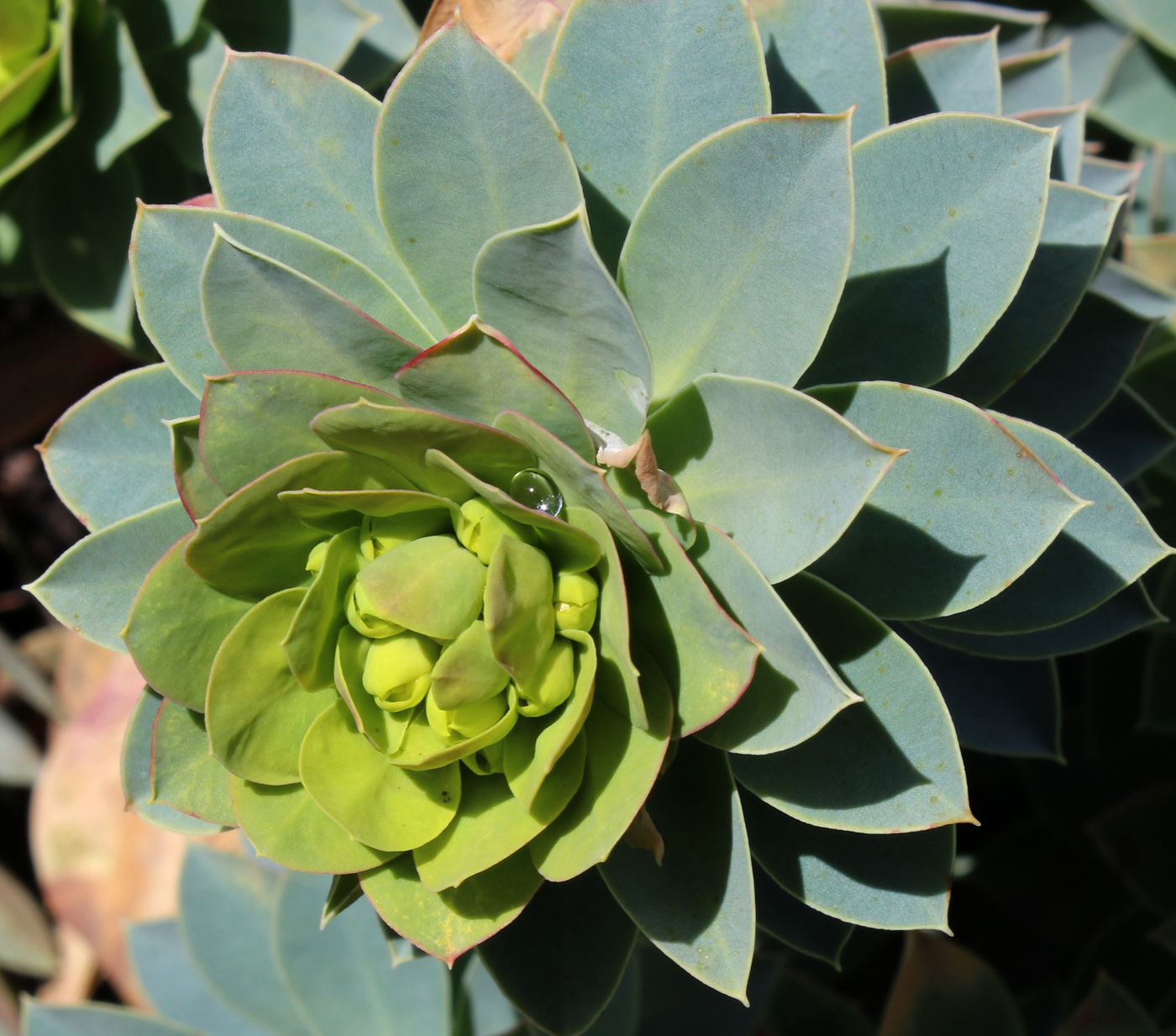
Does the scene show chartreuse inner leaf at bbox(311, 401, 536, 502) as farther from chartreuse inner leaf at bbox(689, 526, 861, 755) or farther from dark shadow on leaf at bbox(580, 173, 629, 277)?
dark shadow on leaf at bbox(580, 173, 629, 277)

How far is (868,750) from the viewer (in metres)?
0.91

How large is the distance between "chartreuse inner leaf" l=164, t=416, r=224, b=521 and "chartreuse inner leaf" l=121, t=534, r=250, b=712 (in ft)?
0.12

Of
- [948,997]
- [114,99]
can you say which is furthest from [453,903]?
[114,99]

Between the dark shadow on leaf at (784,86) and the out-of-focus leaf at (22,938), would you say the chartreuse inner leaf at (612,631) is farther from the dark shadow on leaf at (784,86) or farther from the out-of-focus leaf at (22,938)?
the out-of-focus leaf at (22,938)

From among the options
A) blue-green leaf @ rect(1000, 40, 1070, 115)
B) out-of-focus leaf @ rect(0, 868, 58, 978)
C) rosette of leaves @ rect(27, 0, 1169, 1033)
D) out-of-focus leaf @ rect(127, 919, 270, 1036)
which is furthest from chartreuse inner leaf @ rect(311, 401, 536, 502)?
out-of-focus leaf @ rect(0, 868, 58, 978)

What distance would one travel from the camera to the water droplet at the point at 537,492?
860mm

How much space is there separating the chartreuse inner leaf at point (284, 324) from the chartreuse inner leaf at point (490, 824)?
0.38m

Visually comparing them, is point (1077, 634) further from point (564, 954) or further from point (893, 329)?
point (564, 954)

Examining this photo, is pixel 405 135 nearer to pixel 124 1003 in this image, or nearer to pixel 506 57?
pixel 506 57

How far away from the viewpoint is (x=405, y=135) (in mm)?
903

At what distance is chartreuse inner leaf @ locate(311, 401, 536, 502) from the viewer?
0.78 meters

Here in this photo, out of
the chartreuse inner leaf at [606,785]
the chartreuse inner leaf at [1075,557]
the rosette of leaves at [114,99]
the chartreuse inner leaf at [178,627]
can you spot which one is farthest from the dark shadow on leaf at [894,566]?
the rosette of leaves at [114,99]

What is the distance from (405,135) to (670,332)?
30 centimetres

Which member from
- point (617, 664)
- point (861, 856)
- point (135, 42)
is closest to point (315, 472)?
point (617, 664)
